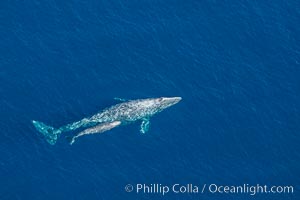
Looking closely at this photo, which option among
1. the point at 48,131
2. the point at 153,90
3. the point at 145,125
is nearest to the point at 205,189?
the point at 145,125

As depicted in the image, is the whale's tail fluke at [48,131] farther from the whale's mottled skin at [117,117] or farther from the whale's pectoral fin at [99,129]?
the whale's pectoral fin at [99,129]

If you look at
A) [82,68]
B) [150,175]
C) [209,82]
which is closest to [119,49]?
[82,68]

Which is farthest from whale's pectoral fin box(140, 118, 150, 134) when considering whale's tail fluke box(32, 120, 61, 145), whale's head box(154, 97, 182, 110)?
whale's tail fluke box(32, 120, 61, 145)

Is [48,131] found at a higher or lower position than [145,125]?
higher

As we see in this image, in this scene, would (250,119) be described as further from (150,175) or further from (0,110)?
(0,110)

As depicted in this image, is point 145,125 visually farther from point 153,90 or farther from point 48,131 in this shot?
point 48,131

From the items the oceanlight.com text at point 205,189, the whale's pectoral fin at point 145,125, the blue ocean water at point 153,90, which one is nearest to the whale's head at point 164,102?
the blue ocean water at point 153,90
